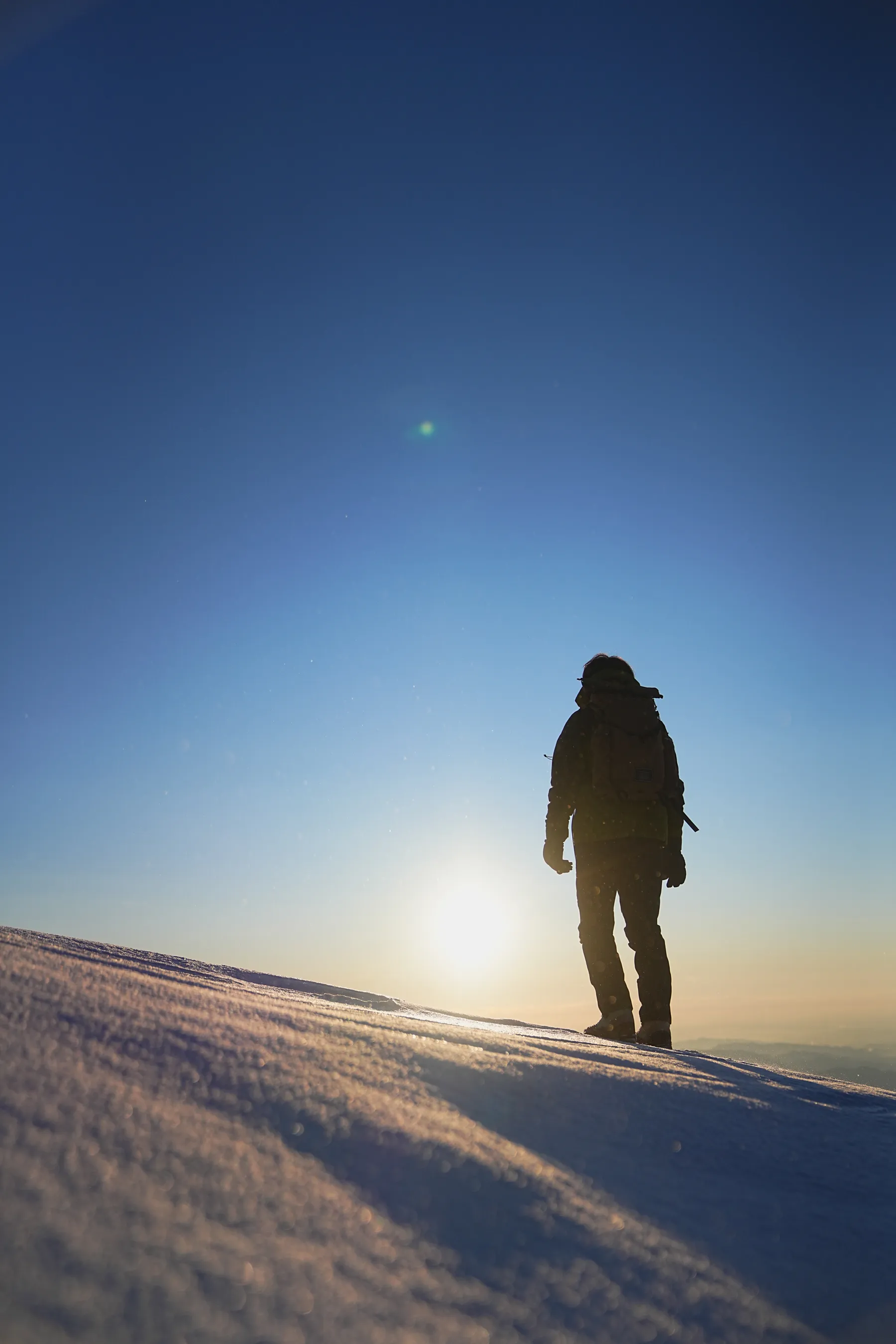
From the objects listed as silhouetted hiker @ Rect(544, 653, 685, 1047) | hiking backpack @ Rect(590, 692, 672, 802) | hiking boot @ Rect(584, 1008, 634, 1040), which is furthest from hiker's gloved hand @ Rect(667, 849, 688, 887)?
hiking boot @ Rect(584, 1008, 634, 1040)

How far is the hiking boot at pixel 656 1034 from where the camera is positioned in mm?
3877

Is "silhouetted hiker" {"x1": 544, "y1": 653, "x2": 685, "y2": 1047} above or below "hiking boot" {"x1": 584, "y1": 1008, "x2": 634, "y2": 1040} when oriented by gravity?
above

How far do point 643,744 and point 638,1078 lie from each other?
3130 millimetres

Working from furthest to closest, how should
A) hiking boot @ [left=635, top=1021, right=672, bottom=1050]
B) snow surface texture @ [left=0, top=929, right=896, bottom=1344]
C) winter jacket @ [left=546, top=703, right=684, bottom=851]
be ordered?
winter jacket @ [left=546, top=703, right=684, bottom=851] → hiking boot @ [left=635, top=1021, right=672, bottom=1050] → snow surface texture @ [left=0, top=929, right=896, bottom=1344]

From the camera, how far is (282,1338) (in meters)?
0.52

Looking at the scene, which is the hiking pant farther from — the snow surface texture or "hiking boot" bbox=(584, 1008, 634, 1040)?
the snow surface texture

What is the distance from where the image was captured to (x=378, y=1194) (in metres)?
0.74

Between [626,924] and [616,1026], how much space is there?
1.77 ft

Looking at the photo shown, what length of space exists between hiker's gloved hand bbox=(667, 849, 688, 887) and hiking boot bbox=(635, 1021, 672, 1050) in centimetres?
86

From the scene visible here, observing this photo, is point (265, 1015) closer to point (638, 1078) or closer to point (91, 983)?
point (91, 983)

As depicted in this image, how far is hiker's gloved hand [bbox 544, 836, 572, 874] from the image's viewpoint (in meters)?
4.50

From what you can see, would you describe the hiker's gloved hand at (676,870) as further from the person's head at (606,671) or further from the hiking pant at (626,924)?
the person's head at (606,671)

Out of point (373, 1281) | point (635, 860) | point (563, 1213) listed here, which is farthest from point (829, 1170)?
point (635, 860)

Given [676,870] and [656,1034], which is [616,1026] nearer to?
[656,1034]
